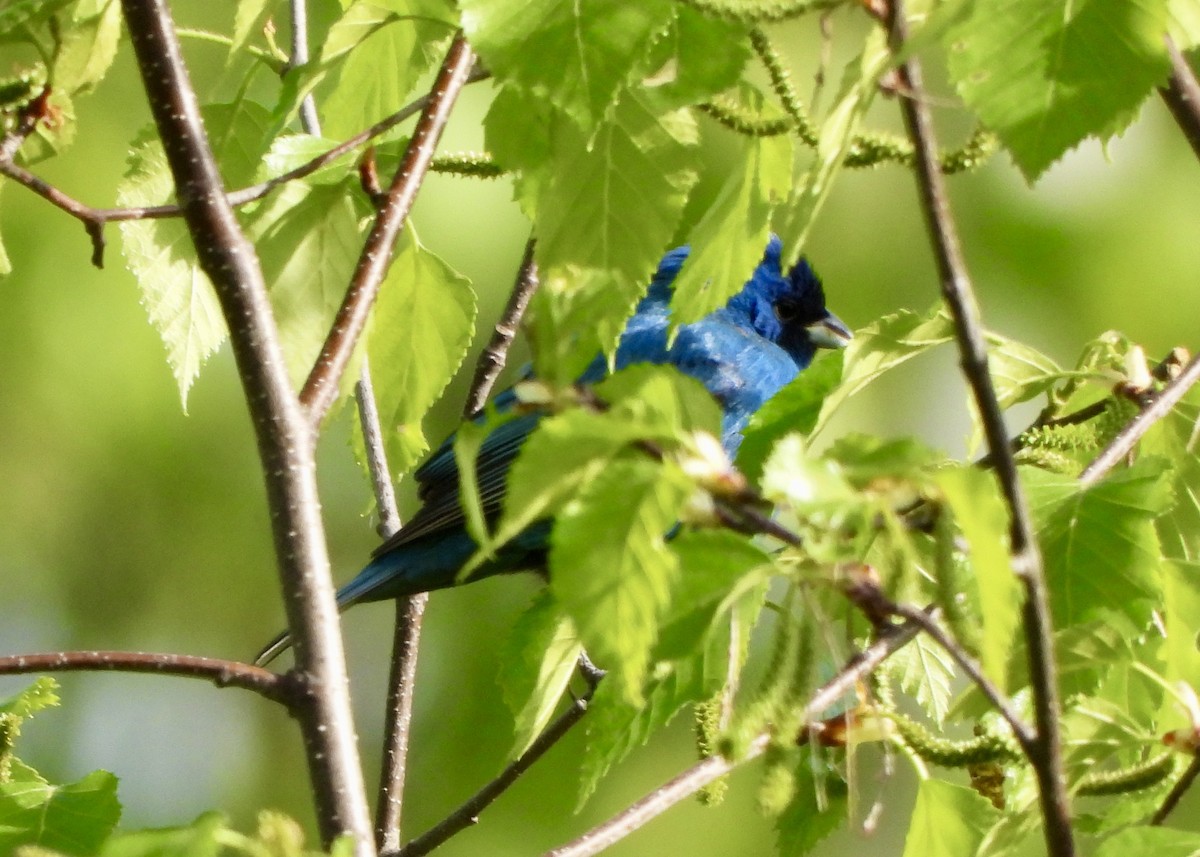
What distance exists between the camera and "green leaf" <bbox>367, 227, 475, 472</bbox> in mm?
2297

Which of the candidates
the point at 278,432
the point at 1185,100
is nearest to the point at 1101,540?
the point at 1185,100

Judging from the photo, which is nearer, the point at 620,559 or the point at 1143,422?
the point at 620,559

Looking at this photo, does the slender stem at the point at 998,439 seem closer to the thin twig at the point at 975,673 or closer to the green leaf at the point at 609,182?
the thin twig at the point at 975,673

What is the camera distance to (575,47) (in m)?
1.61

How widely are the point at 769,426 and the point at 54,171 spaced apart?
4.41 metres

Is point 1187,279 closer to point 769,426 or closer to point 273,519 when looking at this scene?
point 769,426

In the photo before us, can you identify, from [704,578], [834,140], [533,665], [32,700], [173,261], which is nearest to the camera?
[704,578]

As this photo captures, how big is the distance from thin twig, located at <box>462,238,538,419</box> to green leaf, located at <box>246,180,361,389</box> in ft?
2.86

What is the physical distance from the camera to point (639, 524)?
4.07 ft

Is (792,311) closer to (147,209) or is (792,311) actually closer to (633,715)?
(147,209)

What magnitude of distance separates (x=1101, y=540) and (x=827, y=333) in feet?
12.1

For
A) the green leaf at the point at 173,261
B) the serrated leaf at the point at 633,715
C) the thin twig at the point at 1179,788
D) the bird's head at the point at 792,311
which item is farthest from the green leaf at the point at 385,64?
the bird's head at the point at 792,311

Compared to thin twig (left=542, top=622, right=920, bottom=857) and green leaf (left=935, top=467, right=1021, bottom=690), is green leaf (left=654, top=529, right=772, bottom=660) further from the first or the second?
thin twig (left=542, top=622, right=920, bottom=857)

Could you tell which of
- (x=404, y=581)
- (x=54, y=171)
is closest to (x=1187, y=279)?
(x=404, y=581)
